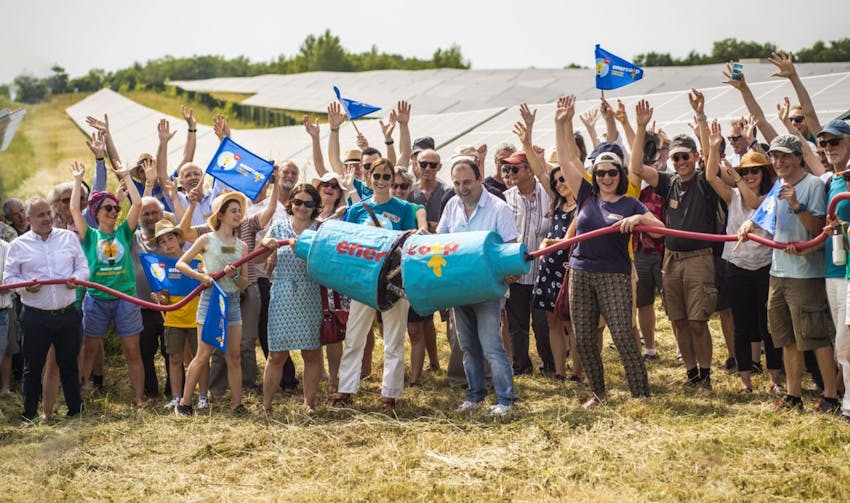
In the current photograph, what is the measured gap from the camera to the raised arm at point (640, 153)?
8.19 metres

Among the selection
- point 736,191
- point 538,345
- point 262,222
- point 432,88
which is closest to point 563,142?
point 736,191

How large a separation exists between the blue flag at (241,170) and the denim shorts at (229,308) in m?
1.88

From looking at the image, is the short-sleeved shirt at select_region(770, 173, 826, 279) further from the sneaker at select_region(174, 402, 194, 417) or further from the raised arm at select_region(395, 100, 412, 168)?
the sneaker at select_region(174, 402, 194, 417)

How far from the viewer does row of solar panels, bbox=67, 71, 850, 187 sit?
14235 mm

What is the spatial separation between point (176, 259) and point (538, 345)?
3583 mm

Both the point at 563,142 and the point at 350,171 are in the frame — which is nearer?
the point at 563,142

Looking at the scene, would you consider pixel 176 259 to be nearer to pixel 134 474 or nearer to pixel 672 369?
pixel 134 474

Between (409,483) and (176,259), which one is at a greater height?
(176,259)

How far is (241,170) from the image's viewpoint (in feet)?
33.3

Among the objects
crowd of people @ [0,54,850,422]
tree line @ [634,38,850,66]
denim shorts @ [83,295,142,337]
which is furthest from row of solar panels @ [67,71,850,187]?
tree line @ [634,38,850,66]

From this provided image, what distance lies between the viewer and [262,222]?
974cm

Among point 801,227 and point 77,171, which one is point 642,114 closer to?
point 801,227

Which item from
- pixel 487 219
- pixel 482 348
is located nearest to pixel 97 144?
pixel 487 219

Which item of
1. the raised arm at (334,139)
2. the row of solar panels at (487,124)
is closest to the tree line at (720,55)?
the row of solar panels at (487,124)
